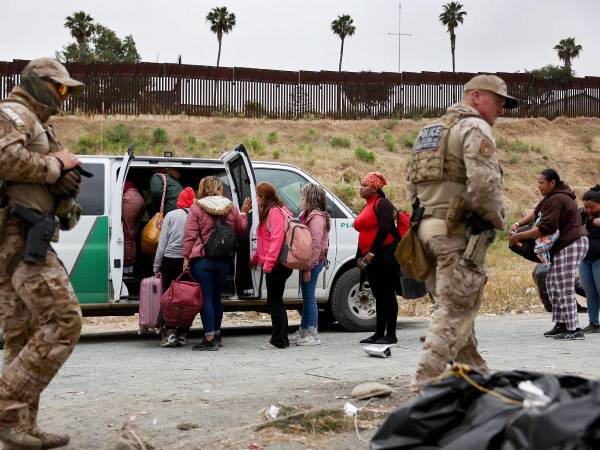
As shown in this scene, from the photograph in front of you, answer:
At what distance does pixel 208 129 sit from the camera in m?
32.5

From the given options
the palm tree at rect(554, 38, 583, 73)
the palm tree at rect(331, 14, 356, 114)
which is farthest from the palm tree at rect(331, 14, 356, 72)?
the palm tree at rect(554, 38, 583, 73)

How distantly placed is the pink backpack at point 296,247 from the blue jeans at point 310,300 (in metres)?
0.47

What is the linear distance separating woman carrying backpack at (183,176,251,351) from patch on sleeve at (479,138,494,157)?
4.58 m

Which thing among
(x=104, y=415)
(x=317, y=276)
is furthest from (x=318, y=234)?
(x=104, y=415)

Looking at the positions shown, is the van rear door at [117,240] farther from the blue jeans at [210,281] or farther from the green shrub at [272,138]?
the green shrub at [272,138]

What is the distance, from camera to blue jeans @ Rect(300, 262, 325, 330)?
10273 millimetres

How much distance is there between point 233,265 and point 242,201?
75cm

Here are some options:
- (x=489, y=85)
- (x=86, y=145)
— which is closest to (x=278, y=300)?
(x=489, y=85)

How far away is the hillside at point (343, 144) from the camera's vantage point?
97.1 ft

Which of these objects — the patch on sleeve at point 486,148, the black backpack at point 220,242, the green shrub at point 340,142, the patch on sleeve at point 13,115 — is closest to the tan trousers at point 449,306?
the patch on sleeve at point 486,148

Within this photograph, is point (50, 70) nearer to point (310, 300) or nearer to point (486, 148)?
point (486, 148)

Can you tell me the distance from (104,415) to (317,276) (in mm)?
4501

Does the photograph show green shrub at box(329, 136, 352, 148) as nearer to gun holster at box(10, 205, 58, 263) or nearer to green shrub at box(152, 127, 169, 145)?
green shrub at box(152, 127, 169, 145)

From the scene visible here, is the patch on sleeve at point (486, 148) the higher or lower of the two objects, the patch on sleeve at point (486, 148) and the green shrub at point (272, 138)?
the lower
